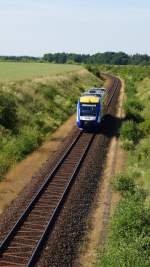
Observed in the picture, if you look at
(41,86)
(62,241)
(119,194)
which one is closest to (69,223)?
(62,241)

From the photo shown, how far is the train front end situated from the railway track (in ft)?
21.1

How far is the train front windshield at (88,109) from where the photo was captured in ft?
103

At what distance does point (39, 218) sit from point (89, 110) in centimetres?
1591

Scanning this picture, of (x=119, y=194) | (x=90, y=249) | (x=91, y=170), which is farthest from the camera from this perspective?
(x=91, y=170)

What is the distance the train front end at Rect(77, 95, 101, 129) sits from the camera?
31.3m

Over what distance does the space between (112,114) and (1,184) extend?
23.6 meters

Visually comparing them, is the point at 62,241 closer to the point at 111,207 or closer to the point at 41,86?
the point at 111,207

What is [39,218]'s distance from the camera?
16578 mm

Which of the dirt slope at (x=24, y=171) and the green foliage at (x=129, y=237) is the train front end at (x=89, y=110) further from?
the green foliage at (x=129, y=237)

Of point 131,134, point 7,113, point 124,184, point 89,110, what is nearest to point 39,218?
point 124,184

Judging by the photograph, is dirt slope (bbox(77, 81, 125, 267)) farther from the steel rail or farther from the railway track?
the steel rail

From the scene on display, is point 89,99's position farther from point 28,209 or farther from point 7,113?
point 28,209

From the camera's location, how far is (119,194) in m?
19.4

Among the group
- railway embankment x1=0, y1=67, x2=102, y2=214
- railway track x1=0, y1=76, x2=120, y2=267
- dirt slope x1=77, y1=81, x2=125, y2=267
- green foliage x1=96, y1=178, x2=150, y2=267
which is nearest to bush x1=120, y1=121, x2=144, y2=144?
dirt slope x1=77, y1=81, x2=125, y2=267
